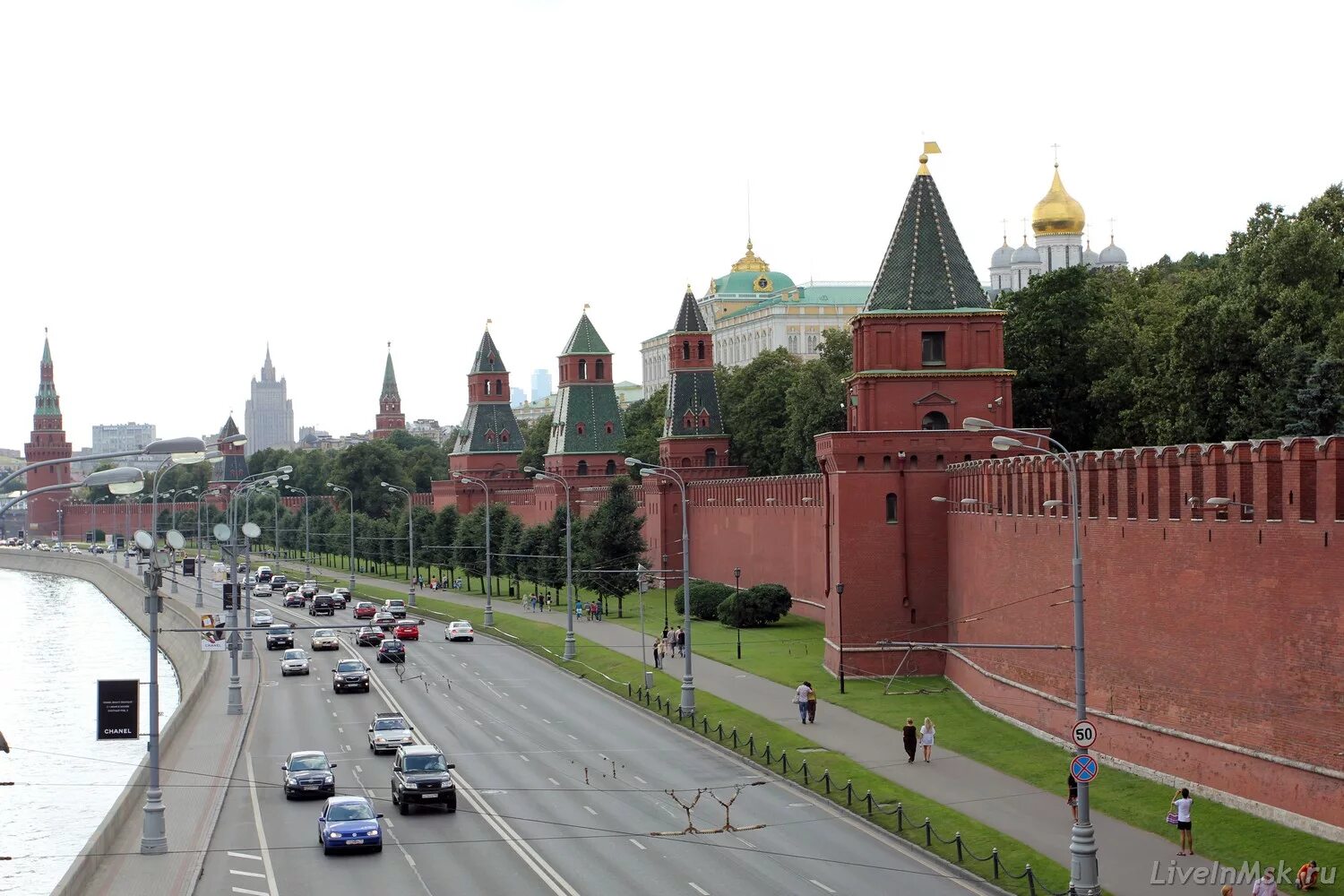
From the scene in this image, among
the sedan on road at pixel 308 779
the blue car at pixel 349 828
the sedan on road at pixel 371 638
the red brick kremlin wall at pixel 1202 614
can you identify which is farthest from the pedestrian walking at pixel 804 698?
the sedan on road at pixel 371 638

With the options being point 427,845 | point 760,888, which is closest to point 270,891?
point 427,845

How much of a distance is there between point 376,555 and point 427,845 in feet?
326

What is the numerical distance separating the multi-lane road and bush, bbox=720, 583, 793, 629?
61.5ft

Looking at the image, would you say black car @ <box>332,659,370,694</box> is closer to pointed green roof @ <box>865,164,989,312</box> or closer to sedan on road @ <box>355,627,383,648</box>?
sedan on road @ <box>355,627,383,648</box>

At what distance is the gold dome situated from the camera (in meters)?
138

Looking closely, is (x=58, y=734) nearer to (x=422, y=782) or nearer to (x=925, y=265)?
(x=422, y=782)

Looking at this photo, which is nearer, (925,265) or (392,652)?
(925,265)

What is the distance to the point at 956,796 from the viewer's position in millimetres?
35125

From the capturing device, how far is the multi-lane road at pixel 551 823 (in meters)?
28.8

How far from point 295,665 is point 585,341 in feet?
193

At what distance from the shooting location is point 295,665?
63.5 m

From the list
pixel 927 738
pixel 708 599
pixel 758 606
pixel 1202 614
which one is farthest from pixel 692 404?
pixel 1202 614

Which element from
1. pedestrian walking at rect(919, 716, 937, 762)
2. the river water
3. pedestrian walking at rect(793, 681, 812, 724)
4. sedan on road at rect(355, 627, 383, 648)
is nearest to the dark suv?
the river water

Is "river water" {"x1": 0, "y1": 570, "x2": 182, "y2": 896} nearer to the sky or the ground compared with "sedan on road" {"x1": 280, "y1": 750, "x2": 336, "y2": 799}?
nearer to the ground
